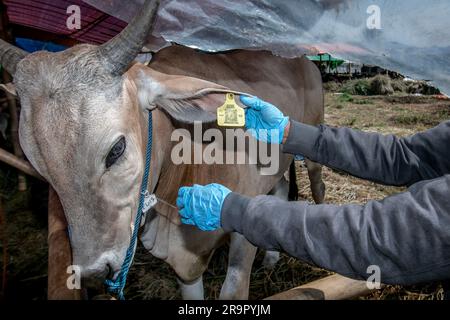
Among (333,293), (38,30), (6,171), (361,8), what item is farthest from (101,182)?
(6,171)

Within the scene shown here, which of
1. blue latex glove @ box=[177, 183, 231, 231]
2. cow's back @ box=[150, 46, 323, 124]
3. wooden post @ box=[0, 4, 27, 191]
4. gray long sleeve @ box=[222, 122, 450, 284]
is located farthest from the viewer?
wooden post @ box=[0, 4, 27, 191]

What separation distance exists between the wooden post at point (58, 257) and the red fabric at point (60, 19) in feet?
8.14

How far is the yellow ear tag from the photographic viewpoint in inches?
75.0

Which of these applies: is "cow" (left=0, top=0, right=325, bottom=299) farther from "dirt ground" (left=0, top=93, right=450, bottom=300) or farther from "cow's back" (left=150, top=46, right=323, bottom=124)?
"dirt ground" (left=0, top=93, right=450, bottom=300)

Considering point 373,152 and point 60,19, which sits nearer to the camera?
point 373,152

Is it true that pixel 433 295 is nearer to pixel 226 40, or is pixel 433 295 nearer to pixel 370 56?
pixel 370 56

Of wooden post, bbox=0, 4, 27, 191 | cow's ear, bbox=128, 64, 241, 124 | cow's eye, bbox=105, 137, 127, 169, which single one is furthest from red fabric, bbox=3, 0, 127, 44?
cow's eye, bbox=105, 137, 127, 169

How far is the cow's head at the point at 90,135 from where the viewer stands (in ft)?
5.17

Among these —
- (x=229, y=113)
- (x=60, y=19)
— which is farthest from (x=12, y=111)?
(x=229, y=113)

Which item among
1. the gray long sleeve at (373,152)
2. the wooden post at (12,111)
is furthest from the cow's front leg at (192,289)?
the wooden post at (12,111)

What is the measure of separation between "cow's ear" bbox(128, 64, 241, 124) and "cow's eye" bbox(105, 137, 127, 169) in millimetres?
321

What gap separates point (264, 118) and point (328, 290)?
958 mm

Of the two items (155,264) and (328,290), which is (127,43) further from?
(155,264)

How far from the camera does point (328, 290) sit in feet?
6.79
